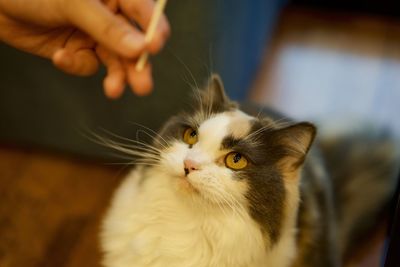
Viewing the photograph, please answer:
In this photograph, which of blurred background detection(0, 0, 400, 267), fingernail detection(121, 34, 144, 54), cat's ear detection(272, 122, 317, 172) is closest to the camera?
fingernail detection(121, 34, 144, 54)

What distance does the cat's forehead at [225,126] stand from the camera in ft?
3.47

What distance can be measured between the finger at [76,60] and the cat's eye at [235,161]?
1.28 feet

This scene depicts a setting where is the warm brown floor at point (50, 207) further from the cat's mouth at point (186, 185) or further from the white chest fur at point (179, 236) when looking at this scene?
the cat's mouth at point (186, 185)

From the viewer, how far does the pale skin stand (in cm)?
97

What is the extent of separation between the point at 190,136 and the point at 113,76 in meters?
0.21

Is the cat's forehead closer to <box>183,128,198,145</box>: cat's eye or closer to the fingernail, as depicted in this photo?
<box>183,128,198,145</box>: cat's eye

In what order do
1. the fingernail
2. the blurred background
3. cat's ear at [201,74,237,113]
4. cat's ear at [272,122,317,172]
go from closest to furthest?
the fingernail < cat's ear at [272,122,317,172] < cat's ear at [201,74,237,113] < the blurred background

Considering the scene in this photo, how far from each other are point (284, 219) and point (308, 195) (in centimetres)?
27

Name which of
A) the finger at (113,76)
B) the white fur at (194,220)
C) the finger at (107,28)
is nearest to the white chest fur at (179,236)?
the white fur at (194,220)

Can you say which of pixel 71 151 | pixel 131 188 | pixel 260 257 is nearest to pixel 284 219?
pixel 260 257

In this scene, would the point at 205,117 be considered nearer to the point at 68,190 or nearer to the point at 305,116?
the point at 68,190

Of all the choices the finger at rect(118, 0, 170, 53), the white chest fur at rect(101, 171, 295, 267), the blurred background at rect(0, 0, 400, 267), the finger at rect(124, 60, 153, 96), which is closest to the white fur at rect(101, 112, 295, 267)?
the white chest fur at rect(101, 171, 295, 267)

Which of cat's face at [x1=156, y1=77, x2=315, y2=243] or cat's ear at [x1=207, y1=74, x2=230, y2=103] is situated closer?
cat's face at [x1=156, y1=77, x2=315, y2=243]

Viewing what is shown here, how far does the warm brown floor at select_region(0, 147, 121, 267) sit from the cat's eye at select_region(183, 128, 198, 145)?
0.72 meters
